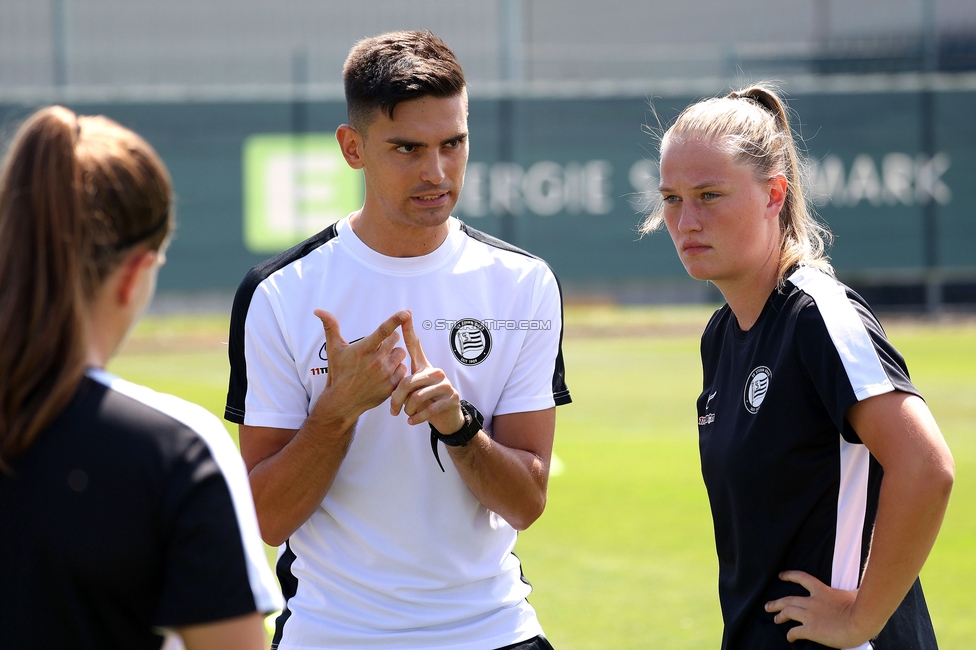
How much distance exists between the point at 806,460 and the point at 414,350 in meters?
0.95

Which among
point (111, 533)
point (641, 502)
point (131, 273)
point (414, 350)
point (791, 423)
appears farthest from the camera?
point (641, 502)

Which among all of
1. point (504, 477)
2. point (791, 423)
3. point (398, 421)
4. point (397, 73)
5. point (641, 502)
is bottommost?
point (641, 502)

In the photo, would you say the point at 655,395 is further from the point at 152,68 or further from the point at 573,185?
the point at 152,68

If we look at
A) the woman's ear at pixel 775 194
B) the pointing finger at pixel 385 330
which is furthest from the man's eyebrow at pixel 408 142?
the woman's ear at pixel 775 194

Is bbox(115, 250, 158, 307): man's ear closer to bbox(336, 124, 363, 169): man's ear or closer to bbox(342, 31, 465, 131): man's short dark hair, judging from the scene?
bbox(342, 31, 465, 131): man's short dark hair

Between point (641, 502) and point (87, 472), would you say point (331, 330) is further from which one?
point (641, 502)

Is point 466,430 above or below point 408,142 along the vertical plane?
below

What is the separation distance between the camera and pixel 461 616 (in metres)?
2.79

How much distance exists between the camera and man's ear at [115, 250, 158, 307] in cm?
178

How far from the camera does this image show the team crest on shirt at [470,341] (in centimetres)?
297

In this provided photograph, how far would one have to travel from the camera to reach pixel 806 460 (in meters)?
2.49

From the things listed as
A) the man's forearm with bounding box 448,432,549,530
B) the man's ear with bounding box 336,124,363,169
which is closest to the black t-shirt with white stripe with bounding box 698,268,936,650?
the man's forearm with bounding box 448,432,549,530

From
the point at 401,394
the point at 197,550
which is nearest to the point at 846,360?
the point at 401,394

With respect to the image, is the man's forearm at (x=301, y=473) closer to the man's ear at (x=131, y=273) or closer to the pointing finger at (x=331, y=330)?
the pointing finger at (x=331, y=330)
